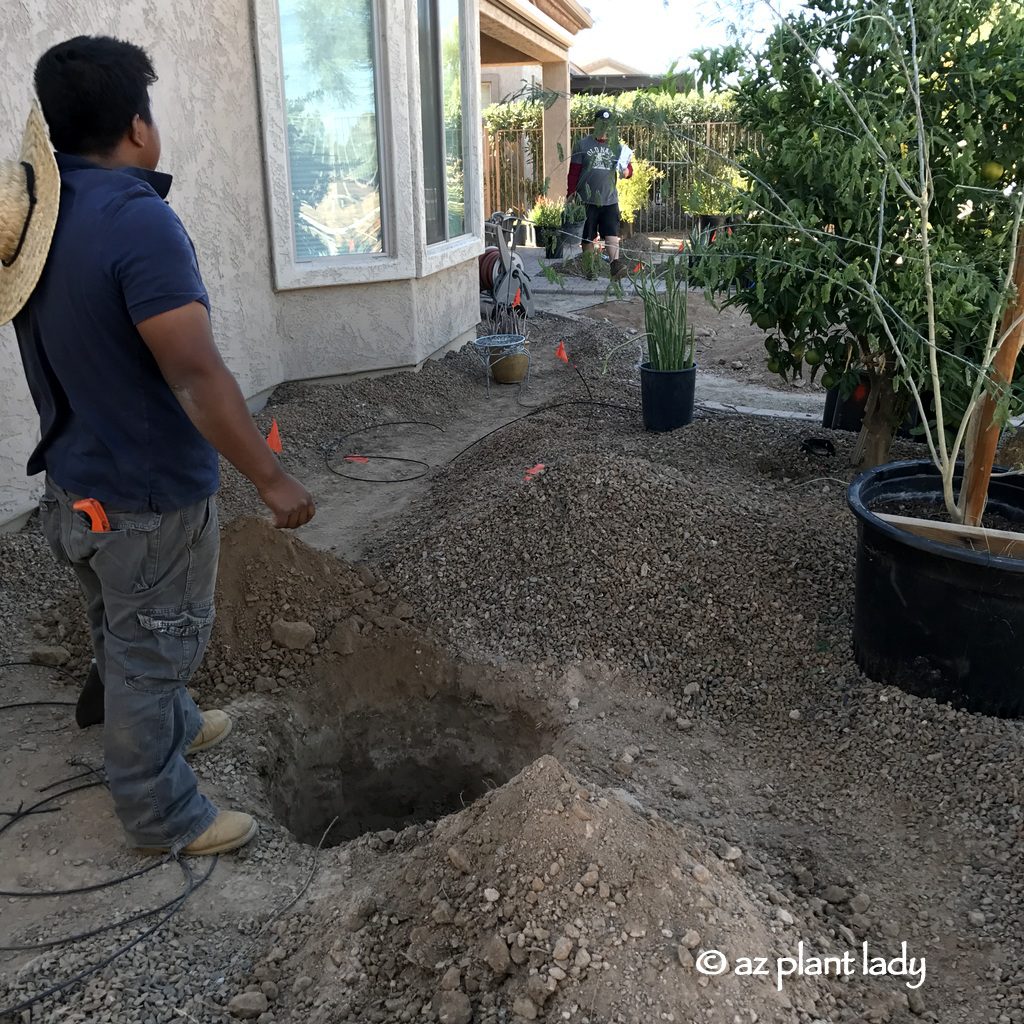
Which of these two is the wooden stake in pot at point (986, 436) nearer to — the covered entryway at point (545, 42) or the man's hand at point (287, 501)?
the man's hand at point (287, 501)

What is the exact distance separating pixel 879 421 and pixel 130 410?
4.04 m

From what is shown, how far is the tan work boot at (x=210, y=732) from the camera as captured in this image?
3076mm

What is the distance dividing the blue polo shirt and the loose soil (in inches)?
42.6

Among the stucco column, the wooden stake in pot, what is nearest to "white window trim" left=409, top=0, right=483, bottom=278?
the wooden stake in pot

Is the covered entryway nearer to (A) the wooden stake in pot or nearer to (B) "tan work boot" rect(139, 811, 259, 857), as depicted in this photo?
(A) the wooden stake in pot

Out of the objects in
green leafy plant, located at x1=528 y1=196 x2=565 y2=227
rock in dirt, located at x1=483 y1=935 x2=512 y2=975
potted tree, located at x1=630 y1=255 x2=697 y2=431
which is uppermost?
green leafy plant, located at x1=528 y1=196 x2=565 y2=227

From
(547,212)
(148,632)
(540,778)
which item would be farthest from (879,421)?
(547,212)

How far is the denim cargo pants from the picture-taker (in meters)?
2.29

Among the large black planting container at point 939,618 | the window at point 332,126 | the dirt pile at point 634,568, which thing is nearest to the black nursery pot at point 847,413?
the dirt pile at point 634,568

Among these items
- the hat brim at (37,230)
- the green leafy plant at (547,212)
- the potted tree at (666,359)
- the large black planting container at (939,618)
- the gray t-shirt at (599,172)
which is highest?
the gray t-shirt at (599,172)

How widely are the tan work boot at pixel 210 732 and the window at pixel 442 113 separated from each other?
17.9 ft

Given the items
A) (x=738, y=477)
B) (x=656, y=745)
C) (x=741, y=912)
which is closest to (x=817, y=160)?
(x=738, y=477)

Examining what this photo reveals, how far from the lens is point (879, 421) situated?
5.03 meters

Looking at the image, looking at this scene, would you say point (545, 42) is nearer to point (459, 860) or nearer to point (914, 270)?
point (914, 270)
